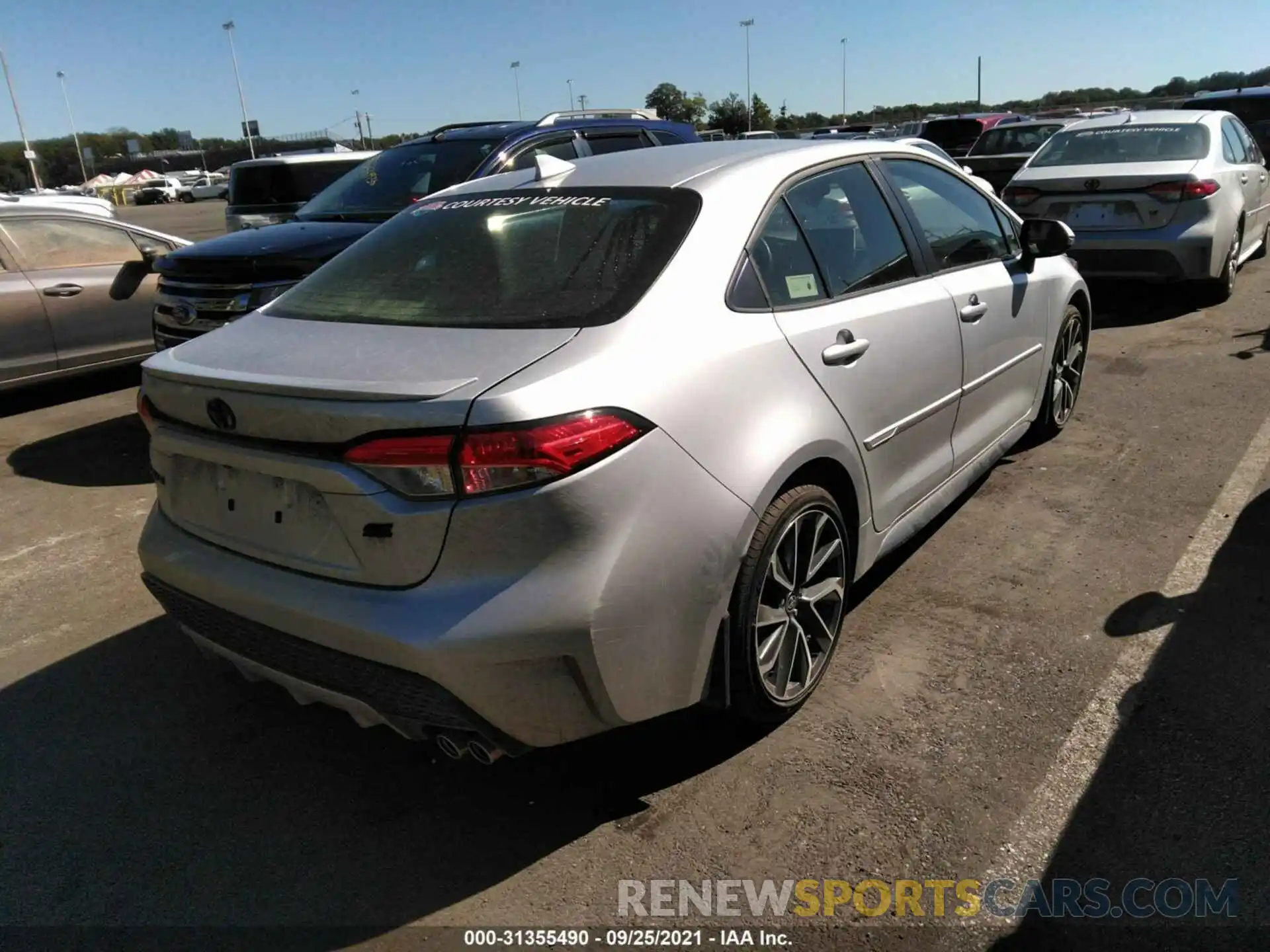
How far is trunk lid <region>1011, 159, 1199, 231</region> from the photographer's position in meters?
7.83

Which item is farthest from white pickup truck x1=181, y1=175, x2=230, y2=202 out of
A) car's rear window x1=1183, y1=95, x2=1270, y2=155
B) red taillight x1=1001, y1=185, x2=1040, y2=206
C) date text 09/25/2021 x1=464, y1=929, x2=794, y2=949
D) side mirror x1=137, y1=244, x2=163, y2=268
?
date text 09/25/2021 x1=464, y1=929, x2=794, y2=949

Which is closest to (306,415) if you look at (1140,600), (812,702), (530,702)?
(530,702)

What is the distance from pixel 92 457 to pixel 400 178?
280 cm

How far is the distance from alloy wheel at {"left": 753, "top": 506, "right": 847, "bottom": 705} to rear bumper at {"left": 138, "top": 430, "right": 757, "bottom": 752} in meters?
0.30

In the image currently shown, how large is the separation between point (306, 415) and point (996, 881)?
78.8 inches

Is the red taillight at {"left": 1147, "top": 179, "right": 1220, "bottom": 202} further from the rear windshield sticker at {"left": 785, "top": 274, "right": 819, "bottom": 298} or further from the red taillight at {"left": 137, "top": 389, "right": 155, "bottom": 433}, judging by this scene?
the red taillight at {"left": 137, "top": 389, "right": 155, "bottom": 433}

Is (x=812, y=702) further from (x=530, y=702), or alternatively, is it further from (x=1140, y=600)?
(x=1140, y=600)

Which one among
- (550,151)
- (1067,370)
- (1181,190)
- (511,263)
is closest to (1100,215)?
(1181,190)

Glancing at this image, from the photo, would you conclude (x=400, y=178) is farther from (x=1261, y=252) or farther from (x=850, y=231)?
(x=1261, y=252)

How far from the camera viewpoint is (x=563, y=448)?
2.15 m

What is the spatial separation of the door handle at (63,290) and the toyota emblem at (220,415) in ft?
18.1

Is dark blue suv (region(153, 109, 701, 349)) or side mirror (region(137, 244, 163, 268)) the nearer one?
dark blue suv (region(153, 109, 701, 349))

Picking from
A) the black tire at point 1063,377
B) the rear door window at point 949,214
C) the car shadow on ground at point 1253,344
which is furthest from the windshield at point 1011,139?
the rear door window at point 949,214

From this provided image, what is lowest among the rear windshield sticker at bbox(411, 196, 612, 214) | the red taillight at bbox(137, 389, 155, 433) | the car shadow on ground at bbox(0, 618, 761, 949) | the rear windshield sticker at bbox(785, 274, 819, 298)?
the car shadow on ground at bbox(0, 618, 761, 949)
